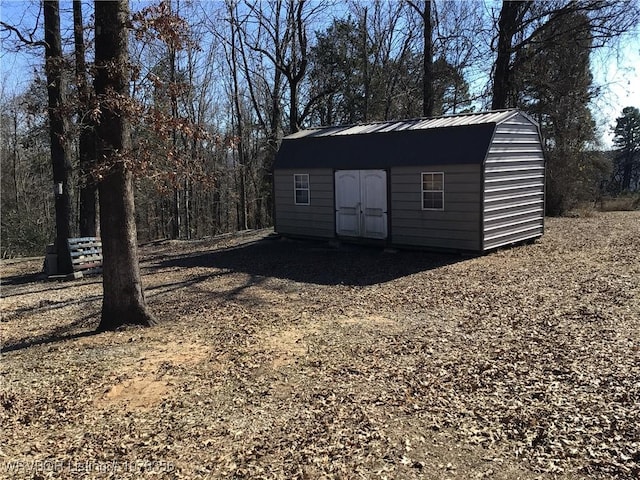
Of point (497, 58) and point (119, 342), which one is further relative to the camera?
point (497, 58)

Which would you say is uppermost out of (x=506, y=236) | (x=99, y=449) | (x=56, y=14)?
(x=56, y=14)

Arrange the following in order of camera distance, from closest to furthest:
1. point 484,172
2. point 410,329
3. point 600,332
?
point 600,332 < point 410,329 < point 484,172

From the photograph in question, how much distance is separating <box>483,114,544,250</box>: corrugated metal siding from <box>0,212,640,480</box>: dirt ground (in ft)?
7.96

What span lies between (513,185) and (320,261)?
5123 millimetres

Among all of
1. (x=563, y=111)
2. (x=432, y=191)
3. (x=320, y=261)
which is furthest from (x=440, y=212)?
(x=563, y=111)

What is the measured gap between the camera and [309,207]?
611 inches

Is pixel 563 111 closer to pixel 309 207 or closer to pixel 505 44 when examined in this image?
pixel 505 44

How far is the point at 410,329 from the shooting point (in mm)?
7055

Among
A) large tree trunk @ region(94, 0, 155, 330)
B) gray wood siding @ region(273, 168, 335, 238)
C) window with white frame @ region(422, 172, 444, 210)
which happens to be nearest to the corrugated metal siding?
window with white frame @ region(422, 172, 444, 210)

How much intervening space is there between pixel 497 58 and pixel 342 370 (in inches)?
725

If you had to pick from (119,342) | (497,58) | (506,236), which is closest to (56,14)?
(119,342)

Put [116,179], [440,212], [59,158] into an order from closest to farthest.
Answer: [116,179] → [59,158] → [440,212]

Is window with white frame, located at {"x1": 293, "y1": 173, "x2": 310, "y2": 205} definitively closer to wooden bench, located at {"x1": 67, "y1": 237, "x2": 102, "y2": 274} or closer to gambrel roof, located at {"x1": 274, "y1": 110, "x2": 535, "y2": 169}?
gambrel roof, located at {"x1": 274, "y1": 110, "x2": 535, "y2": 169}

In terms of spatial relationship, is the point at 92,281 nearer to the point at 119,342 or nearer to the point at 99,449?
the point at 119,342
